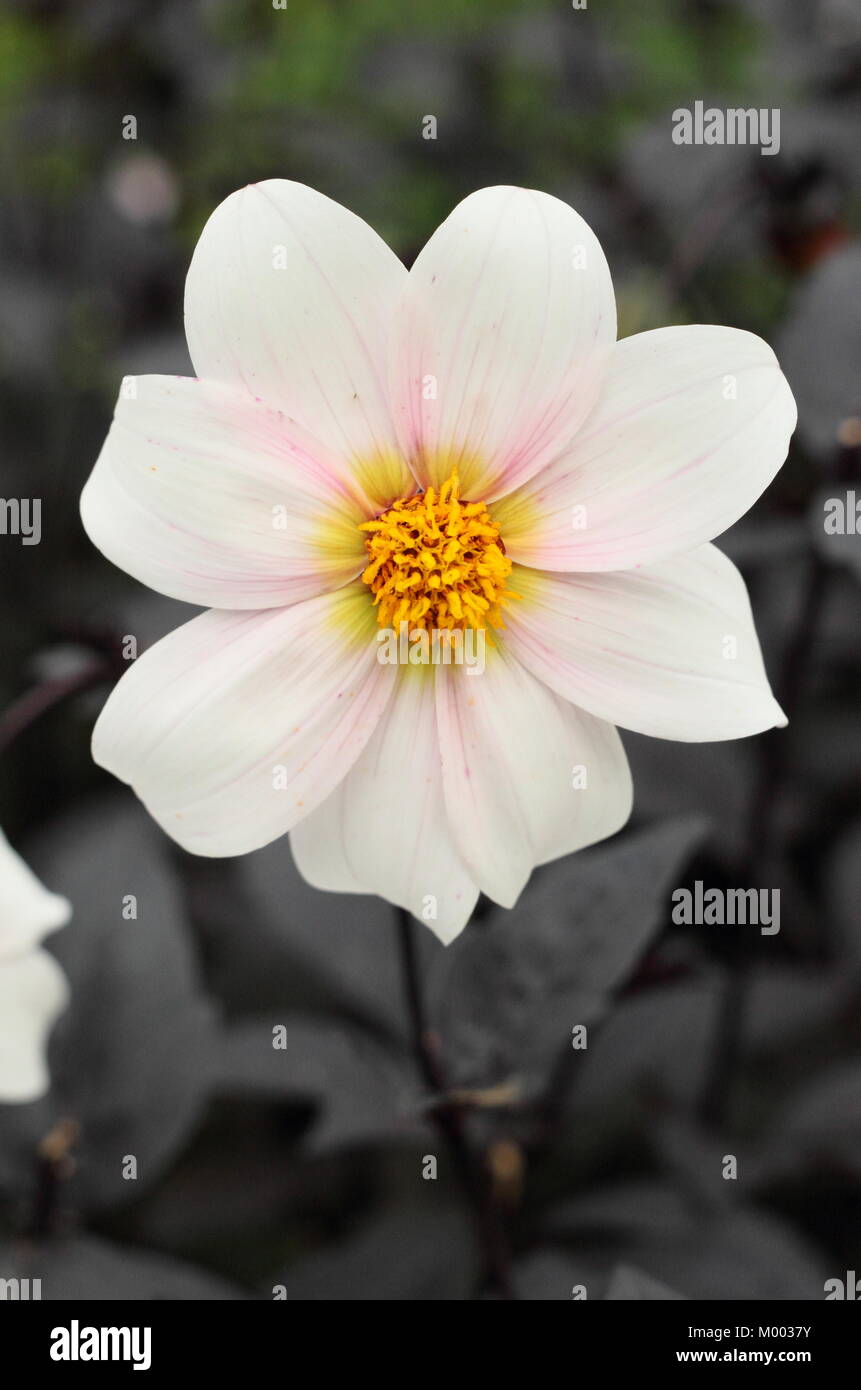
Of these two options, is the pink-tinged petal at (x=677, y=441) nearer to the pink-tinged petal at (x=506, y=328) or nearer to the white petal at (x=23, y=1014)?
the pink-tinged petal at (x=506, y=328)

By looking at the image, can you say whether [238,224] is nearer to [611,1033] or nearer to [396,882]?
[396,882]

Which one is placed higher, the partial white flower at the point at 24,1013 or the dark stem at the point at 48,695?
the dark stem at the point at 48,695

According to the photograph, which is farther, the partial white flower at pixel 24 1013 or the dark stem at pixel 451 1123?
the dark stem at pixel 451 1123

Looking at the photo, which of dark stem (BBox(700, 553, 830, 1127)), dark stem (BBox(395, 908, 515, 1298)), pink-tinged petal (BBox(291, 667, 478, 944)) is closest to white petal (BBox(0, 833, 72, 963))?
pink-tinged petal (BBox(291, 667, 478, 944))

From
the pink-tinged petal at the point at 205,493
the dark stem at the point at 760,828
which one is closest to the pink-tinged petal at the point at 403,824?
the pink-tinged petal at the point at 205,493

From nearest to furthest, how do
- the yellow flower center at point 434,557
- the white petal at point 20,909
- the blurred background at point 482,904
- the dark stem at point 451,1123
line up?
the white petal at point 20,909
the yellow flower center at point 434,557
the dark stem at point 451,1123
the blurred background at point 482,904

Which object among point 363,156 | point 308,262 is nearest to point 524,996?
point 308,262

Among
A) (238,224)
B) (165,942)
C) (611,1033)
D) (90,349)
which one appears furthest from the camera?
(90,349)

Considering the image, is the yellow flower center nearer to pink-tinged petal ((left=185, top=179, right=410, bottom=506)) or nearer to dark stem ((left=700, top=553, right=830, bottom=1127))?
pink-tinged petal ((left=185, top=179, right=410, bottom=506))
